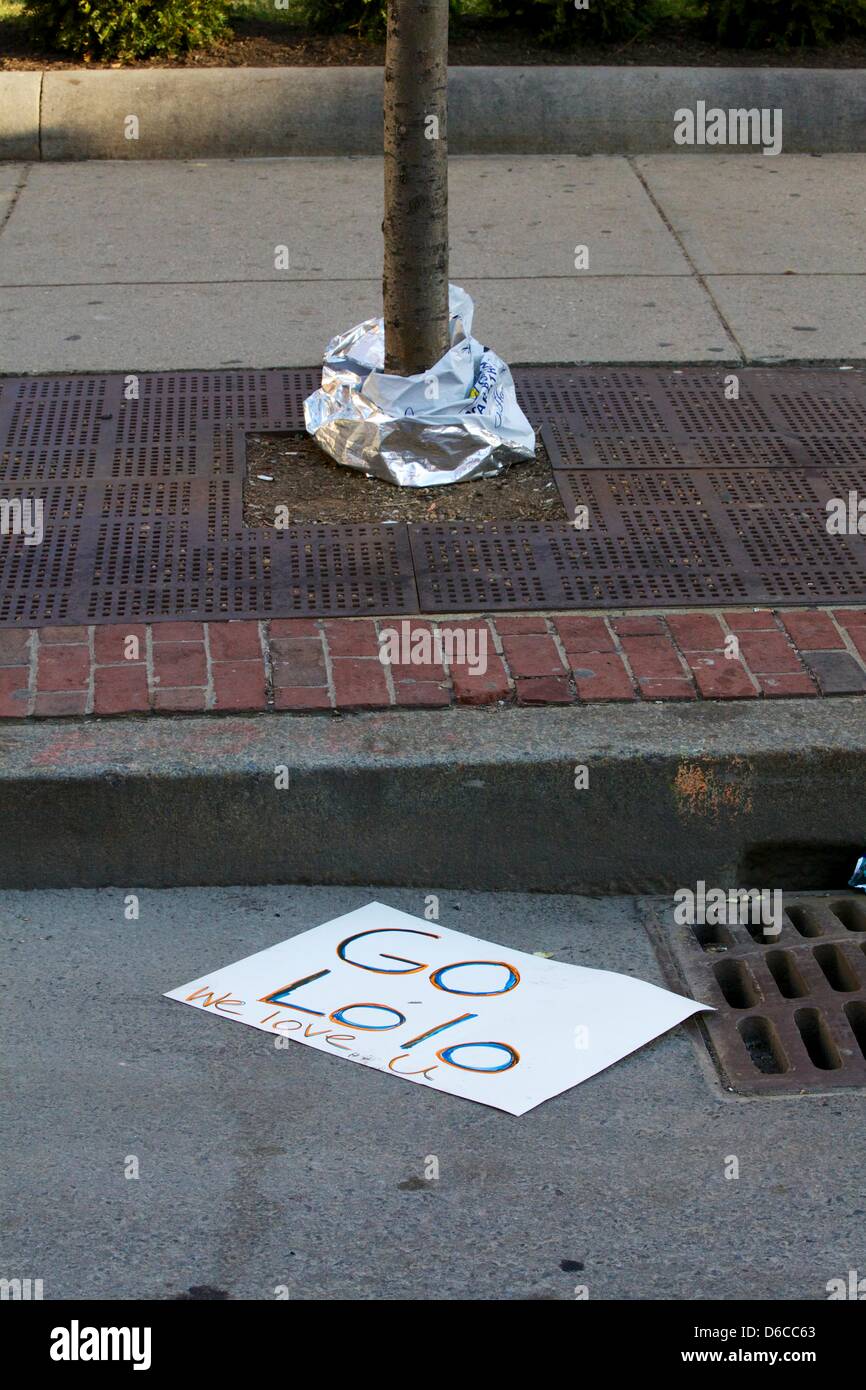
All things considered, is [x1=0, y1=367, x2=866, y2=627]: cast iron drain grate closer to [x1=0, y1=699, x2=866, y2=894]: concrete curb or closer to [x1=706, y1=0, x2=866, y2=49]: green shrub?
[x1=0, y1=699, x2=866, y2=894]: concrete curb

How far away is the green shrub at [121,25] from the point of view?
7.89 meters

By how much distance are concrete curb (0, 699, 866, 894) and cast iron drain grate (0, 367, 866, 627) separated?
0.54m

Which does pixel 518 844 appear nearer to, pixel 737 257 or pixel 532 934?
pixel 532 934

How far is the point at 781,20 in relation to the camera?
8461 mm

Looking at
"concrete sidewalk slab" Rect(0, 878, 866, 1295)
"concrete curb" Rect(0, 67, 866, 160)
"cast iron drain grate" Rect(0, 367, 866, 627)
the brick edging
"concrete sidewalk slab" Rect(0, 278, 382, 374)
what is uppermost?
"concrete curb" Rect(0, 67, 866, 160)

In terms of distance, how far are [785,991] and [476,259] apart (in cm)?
400

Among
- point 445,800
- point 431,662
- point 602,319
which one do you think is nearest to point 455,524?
point 431,662

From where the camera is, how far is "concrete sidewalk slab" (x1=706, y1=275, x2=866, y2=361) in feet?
17.7

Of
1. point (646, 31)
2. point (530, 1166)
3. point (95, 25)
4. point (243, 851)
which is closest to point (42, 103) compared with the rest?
point (95, 25)

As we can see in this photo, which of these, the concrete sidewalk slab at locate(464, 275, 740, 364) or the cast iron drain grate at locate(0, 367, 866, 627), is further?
the concrete sidewalk slab at locate(464, 275, 740, 364)

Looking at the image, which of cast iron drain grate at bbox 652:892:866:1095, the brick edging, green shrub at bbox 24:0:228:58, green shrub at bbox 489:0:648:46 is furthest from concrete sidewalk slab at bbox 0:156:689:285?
cast iron drain grate at bbox 652:892:866:1095

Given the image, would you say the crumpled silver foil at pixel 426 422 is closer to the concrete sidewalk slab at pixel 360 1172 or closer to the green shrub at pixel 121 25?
the concrete sidewalk slab at pixel 360 1172

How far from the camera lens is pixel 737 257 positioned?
639 cm

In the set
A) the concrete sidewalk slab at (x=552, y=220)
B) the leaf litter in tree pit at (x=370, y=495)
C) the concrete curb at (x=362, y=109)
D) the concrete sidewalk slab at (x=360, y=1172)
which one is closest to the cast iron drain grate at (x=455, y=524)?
the leaf litter in tree pit at (x=370, y=495)
